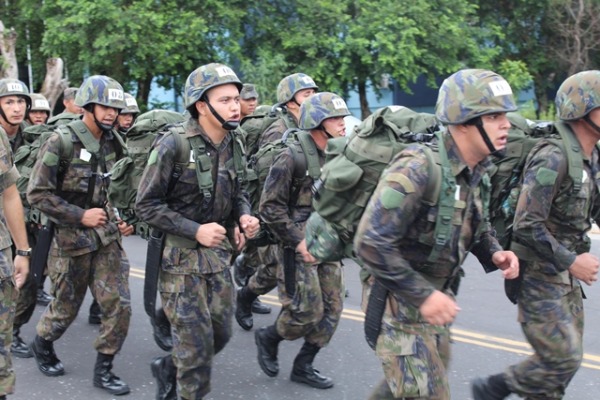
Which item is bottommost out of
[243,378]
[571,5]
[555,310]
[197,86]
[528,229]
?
[243,378]

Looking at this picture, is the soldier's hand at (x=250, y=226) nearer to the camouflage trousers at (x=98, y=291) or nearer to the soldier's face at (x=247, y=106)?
the camouflage trousers at (x=98, y=291)

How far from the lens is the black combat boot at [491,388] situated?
4.34 meters

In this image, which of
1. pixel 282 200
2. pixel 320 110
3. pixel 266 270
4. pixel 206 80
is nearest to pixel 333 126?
pixel 320 110

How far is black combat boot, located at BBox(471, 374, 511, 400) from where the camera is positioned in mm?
4340

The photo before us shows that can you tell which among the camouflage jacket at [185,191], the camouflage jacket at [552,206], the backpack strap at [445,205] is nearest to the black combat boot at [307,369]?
the camouflage jacket at [185,191]

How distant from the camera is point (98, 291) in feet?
17.6

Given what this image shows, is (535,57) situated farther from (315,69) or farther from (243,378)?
(243,378)

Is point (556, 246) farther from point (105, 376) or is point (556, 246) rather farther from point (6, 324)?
point (105, 376)

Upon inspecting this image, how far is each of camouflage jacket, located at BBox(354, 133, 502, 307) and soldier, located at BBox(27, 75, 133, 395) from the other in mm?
2553

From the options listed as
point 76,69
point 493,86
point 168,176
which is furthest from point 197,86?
point 76,69

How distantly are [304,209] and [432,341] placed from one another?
6.97 ft

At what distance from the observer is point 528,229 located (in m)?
4.08

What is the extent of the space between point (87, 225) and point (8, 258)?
3.73 ft

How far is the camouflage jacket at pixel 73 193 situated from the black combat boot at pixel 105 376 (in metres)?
0.73
